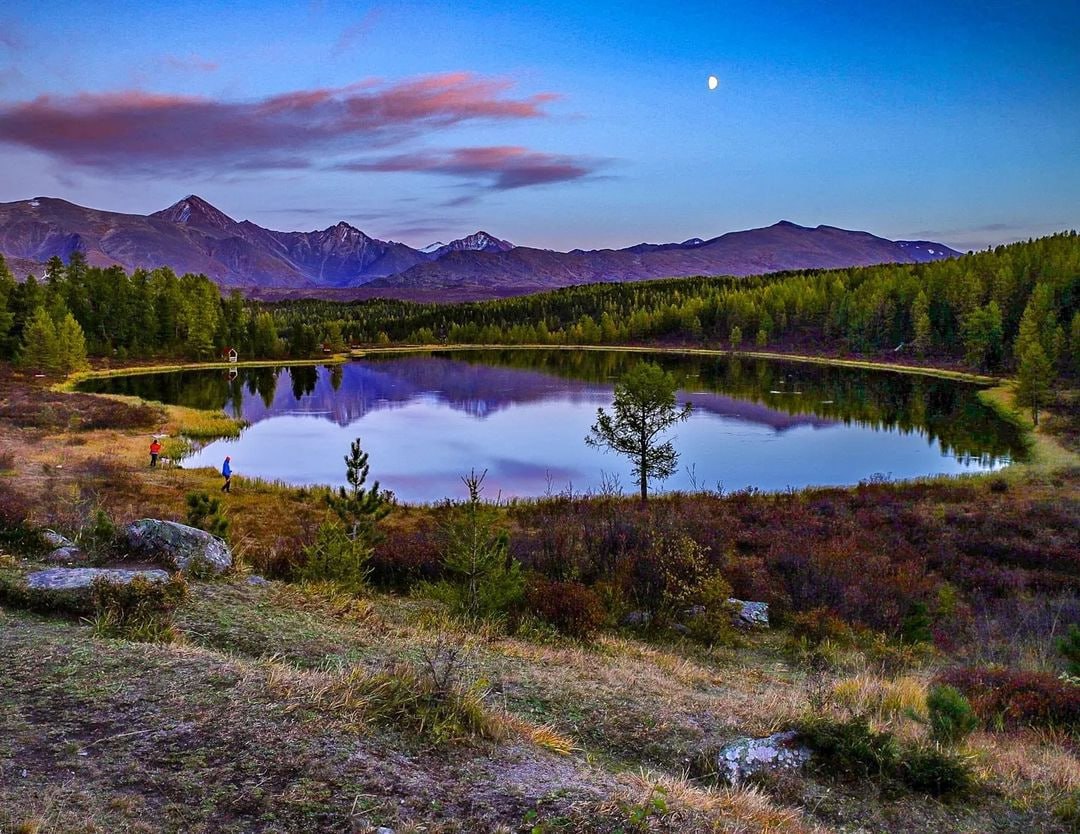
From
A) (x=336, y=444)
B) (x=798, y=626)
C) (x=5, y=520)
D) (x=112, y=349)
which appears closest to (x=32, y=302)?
(x=112, y=349)

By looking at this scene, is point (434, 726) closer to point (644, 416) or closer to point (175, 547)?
point (175, 547)

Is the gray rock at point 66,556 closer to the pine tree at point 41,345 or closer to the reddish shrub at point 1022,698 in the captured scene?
the reddish shrub at point 1022,698

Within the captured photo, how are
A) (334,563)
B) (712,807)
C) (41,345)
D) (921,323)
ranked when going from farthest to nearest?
1. (921,323)
2. (41,345)
3. (334,563)
4. (712,807)

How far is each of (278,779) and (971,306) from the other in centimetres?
13484

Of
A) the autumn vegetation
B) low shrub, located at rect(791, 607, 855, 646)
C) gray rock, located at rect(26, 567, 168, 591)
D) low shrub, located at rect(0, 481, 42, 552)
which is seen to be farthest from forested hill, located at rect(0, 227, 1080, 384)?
low shrub, located at rect(0, 481, 42, 552)

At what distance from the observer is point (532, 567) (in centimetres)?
2084

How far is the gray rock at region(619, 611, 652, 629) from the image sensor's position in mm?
15852

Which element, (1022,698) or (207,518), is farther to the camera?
(207,518)

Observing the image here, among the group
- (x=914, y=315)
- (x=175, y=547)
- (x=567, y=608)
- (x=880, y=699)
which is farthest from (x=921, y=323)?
(x=175, y=547)

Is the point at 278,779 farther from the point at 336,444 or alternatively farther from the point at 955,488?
the point at 336,444

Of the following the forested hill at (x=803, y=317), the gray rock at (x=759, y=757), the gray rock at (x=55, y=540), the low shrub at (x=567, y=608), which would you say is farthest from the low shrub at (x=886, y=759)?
the forested hill at (x=803, y=317)

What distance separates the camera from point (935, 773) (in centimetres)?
723

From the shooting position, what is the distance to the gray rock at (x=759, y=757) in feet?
23.5

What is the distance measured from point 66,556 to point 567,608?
29.0ft
